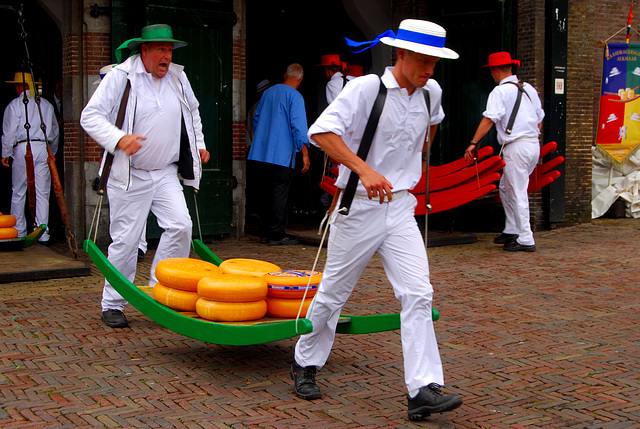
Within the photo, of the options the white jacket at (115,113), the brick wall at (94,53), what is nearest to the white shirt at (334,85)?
the brick wall at (94,53)

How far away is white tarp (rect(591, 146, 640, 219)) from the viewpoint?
13.5m

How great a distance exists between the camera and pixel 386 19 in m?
12.8

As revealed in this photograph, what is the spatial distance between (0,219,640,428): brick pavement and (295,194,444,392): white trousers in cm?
29

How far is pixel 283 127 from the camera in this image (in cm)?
1049

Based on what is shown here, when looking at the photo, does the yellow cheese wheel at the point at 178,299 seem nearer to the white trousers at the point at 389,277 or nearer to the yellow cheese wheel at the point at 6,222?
the white trousers at the point at 389,277

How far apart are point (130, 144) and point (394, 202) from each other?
7.34 ft

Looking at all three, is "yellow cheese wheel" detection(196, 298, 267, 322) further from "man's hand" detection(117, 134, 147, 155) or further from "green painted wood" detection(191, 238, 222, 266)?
"man's hand" detection(117, 134, 147, 155)

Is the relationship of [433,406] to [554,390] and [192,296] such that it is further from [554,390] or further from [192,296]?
[192,296]

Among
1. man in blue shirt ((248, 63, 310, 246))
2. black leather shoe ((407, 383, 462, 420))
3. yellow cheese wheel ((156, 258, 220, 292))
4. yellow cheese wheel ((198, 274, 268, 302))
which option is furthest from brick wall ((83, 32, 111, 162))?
black leather shoe ((407, 383, 462, 420))

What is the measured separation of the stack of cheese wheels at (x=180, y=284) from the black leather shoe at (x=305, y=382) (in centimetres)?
94

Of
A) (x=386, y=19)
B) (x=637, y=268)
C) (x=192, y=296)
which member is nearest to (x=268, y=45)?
(x=386, y=19)

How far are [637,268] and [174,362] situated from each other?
18.7 ft

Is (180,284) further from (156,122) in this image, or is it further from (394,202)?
(394,202)

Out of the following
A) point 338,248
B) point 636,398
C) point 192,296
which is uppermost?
point 338,248
